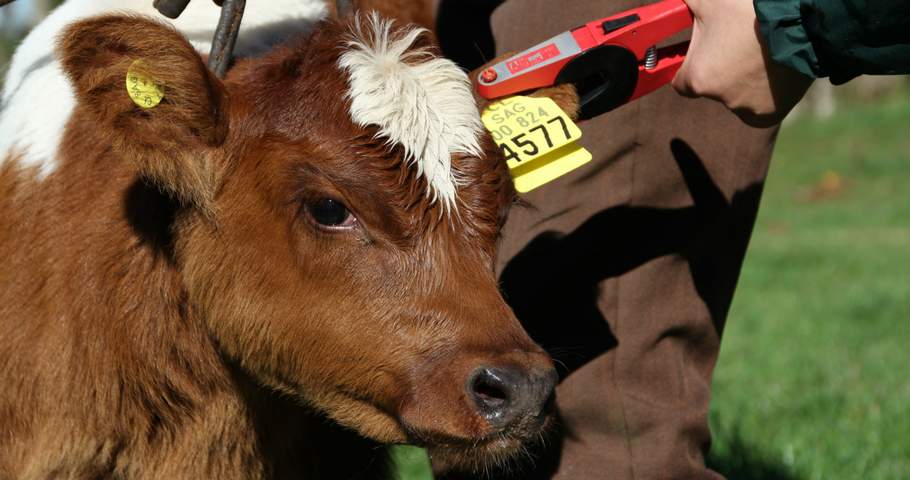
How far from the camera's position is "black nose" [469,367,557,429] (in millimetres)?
2086

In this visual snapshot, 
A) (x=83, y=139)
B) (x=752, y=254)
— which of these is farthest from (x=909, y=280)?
(x=83, y=139)

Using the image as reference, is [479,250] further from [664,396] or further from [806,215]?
[806,215]

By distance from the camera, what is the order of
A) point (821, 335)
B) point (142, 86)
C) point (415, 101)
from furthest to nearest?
point (821, 335), point (415, 101), point (142, 86)

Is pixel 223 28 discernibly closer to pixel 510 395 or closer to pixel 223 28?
pixel 223 28

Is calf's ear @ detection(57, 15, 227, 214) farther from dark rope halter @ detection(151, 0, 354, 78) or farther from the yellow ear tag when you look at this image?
the yellow ear tag

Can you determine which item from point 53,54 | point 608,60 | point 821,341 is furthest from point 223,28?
point 821,341

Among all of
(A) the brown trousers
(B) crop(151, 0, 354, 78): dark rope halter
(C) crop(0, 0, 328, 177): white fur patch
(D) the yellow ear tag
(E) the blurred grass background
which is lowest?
(E) the blurred grass background

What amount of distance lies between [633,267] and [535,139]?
63 centimetres

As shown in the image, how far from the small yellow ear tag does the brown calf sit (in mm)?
29

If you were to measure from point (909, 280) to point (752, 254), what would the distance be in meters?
2.59

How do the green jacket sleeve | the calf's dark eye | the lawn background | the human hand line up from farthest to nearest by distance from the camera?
the lawn background → the calf's dark eye → the human hand → the green jacket sleeve

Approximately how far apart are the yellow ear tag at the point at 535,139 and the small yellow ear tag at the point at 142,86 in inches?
36.5

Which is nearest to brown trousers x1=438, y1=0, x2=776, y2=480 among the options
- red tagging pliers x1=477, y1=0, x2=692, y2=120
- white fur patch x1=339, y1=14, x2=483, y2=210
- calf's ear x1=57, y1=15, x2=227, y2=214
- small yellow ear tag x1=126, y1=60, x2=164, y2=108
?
red tagging pliers x1=477, y1=0, x2=692, y2=120

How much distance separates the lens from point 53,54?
2.87 m
